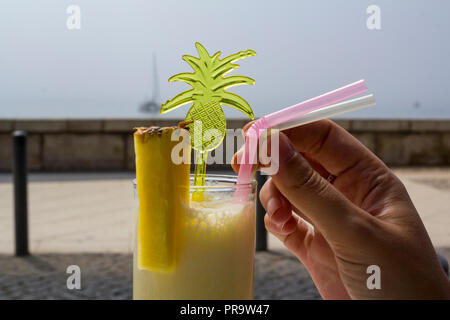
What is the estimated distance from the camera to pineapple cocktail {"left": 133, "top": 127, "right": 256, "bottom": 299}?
47.9 inches

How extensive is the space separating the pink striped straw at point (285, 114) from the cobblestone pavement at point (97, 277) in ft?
9.35

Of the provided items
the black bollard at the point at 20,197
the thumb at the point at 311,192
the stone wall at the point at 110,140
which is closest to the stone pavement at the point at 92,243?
the black bollard at the point at 20,197

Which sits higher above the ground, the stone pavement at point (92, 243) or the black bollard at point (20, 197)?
the black bollard at point (20, 197)

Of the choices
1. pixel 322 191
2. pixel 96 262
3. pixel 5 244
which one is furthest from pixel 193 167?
pixel 5 244

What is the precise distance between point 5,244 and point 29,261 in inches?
27.8

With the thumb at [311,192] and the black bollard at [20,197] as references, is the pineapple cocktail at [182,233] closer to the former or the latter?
the thumb at [311,192]

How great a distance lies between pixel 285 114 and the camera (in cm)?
130

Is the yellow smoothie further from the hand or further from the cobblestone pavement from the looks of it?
the cobblestone pavement

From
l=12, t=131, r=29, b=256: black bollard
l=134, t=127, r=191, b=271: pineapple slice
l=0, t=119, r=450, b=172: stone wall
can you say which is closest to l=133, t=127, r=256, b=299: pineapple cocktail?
l=134, t=127, r=191, b=271: pineapple slice

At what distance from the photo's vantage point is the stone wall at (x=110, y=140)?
1020 centimetres

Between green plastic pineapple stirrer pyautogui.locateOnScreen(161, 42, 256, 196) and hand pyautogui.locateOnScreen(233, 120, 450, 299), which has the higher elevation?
green plastic pineapple stirrer pyautogui.locateOnScreen(161, 42, 256, 196)

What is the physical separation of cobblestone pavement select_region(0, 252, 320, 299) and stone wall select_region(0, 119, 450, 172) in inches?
207

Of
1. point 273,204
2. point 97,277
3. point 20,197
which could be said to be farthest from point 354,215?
point 20,197

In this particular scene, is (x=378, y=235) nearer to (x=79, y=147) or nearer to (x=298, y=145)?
(x=298, y=145)
